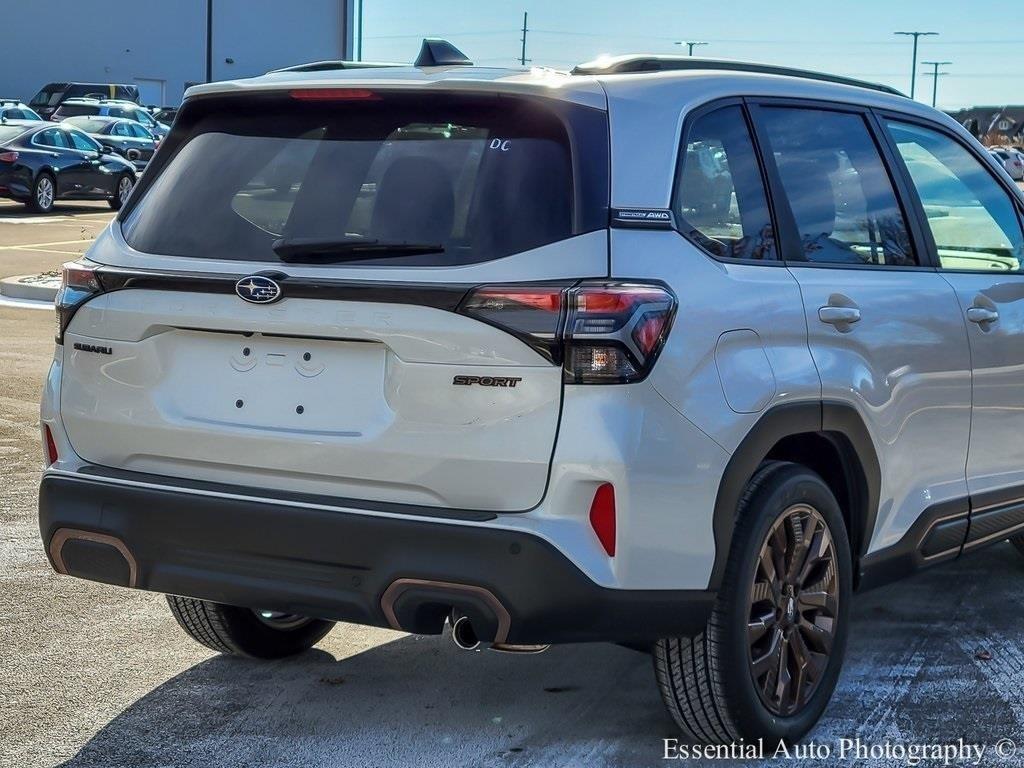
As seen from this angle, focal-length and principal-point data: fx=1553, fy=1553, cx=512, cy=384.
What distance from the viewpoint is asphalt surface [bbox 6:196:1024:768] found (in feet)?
14.1

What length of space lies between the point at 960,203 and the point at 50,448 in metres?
3.15

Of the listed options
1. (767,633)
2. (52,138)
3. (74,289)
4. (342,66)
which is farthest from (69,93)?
(767,633)

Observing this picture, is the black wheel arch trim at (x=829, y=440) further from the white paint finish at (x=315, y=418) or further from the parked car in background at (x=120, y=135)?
the parked car in background at (x=120, y=135)

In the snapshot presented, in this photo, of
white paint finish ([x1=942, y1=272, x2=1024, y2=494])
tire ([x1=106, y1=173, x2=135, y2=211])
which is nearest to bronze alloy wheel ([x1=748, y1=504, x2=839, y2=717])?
white paint finish ([x1=942, y1=272, x2=1024, y2=494])

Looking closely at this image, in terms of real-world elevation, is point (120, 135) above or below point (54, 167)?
below

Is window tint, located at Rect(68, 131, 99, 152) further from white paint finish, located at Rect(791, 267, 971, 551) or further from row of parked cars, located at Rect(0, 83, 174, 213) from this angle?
white paint finish, located at Rect(791, 267, 971, 551)

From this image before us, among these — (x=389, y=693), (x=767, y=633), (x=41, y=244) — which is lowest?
(x=41, y=244)

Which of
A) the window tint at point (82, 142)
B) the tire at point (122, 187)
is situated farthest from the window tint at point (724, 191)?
the tire at point (122, 187)

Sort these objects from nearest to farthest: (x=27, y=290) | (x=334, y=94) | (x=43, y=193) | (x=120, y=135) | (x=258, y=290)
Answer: (x=258, y=290) < (x=334, y=94) < (x=27, y=290) < (x=43, y=193) < (x=120, y=135)

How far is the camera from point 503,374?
3.66 metres

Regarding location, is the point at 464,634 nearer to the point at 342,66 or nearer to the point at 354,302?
the point at 354,302

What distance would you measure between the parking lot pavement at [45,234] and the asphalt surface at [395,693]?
12741mm

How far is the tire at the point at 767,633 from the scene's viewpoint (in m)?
4.03

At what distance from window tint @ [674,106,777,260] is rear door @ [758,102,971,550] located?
0.12m
